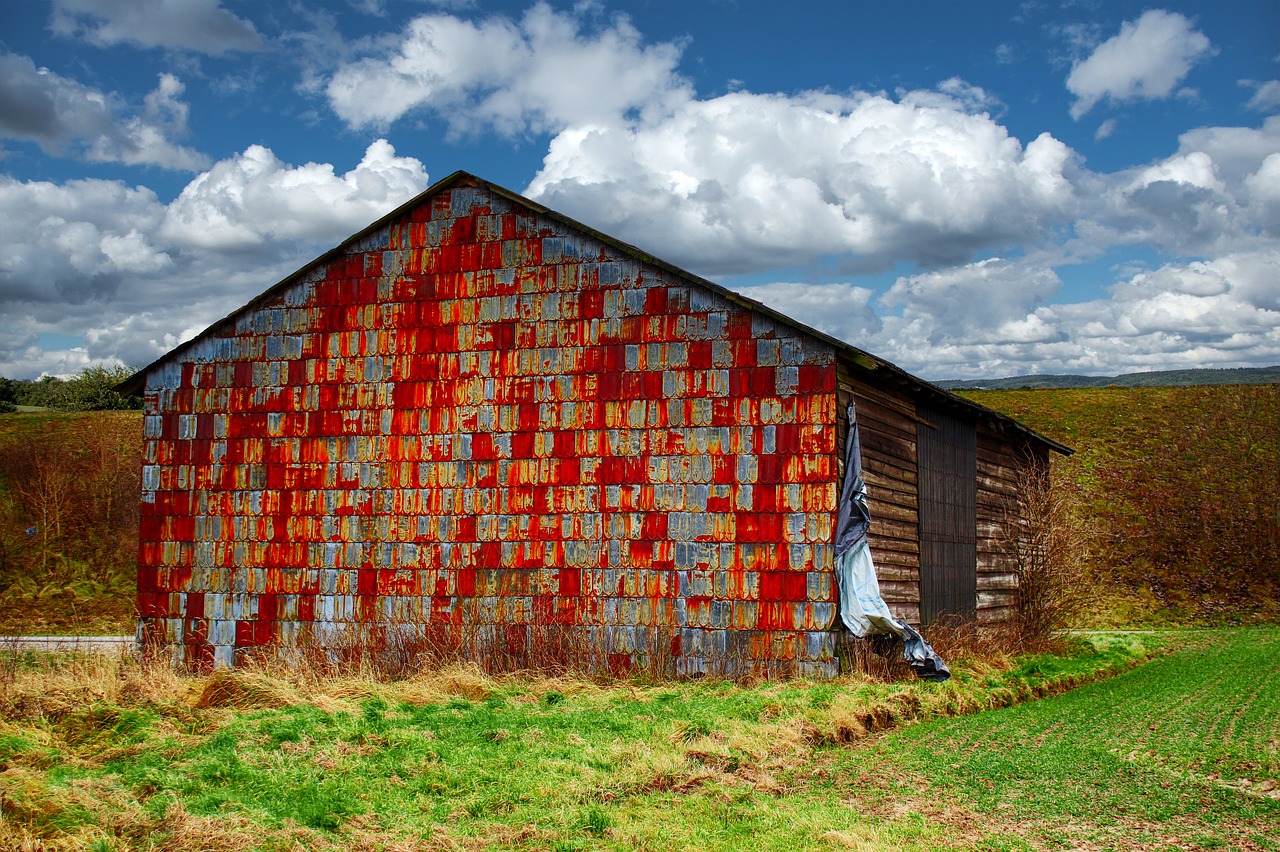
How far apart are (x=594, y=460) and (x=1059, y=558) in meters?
11.2

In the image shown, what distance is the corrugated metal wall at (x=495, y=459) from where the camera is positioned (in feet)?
49.9

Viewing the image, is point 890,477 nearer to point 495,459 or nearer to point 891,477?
point 891,477

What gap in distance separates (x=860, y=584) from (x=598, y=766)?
6.49 m

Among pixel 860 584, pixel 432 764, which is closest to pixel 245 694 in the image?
pixel 432 764

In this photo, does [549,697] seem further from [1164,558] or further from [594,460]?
[1164,558]

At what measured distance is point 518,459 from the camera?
53.9 ft

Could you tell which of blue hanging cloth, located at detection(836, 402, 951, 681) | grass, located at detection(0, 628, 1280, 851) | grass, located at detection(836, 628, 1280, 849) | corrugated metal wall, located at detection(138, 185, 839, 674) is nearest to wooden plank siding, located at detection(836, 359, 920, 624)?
blue hanging cloth, located at detection(836, 402, 951, 681)

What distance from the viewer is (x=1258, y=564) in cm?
4103

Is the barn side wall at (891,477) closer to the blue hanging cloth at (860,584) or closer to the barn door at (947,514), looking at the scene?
the barn door at (947,514)

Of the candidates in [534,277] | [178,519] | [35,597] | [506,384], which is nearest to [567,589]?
[506,384]

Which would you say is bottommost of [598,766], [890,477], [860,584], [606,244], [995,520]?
[598,766]

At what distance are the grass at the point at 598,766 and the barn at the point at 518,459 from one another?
66.7 inches

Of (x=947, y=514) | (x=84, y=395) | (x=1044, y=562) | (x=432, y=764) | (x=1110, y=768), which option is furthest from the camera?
(x=84, y=395)

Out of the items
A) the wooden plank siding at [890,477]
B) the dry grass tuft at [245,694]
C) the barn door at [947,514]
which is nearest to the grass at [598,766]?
the dry grass tuft at [245,694]
